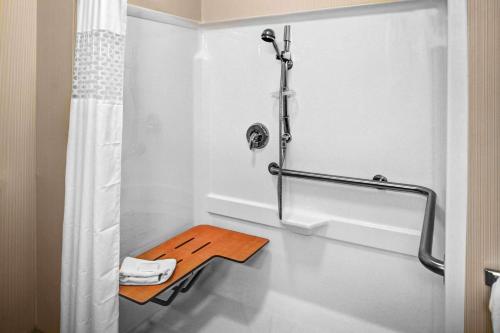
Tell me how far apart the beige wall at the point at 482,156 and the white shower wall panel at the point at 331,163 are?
67 cm

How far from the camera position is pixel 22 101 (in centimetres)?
143

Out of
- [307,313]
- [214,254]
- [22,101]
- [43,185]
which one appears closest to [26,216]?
[43,185]

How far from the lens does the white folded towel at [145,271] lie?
1.27 meters

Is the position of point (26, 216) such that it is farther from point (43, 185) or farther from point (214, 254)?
point (214, 254)

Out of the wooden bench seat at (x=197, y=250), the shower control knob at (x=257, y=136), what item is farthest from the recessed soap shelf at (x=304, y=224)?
the shower control knob at (x=257, y=136)

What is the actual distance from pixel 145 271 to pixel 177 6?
132cm

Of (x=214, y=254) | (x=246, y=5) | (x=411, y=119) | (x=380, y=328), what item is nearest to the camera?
(x=411, y=119)

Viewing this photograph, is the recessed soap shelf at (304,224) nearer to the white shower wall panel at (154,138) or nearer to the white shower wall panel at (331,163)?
the white shower wall panel at (331,163)

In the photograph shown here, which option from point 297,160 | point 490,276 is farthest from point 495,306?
point 297,160

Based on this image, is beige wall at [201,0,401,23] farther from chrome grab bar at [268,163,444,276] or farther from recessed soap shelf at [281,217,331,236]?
recessed soap shelf at [281,217,331,236]

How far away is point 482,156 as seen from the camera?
25.2 inches

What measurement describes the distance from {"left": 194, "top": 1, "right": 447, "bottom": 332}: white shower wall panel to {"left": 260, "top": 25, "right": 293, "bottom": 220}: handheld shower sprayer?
A: 0.05m

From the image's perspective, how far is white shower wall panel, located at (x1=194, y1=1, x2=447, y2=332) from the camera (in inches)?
51.1

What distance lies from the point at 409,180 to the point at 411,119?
25 cm
